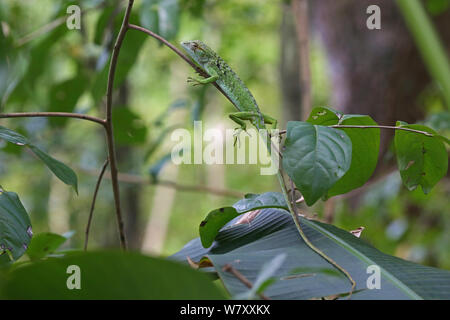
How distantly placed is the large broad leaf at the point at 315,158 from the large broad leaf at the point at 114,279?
1.38 feet

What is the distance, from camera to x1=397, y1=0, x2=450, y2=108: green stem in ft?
3.25

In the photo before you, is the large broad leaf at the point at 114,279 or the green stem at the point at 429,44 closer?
the large broad leaf at the point at 114,279

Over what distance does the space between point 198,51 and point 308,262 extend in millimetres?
1240

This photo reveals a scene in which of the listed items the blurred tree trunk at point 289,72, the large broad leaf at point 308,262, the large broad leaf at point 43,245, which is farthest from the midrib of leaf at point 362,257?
the blurred tree trunk at point 289,72

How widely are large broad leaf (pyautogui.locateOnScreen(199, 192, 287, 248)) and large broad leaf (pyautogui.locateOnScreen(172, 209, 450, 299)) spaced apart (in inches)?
1.7

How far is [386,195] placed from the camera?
3.15 metres

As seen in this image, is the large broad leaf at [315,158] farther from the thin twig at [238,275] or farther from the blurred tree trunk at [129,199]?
the blurred tree trunk at [129,199]

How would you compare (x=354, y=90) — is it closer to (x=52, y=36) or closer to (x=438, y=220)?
(x=438, y=220)

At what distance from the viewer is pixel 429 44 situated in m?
1.01

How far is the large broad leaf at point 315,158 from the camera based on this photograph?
3.39 feet

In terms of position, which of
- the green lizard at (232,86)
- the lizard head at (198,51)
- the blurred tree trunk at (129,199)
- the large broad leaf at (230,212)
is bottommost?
the blurred tree trunk at (129,199)

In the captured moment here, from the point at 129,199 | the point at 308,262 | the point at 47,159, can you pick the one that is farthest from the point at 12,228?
the point at 129,199

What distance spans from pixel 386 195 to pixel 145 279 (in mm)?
2785
